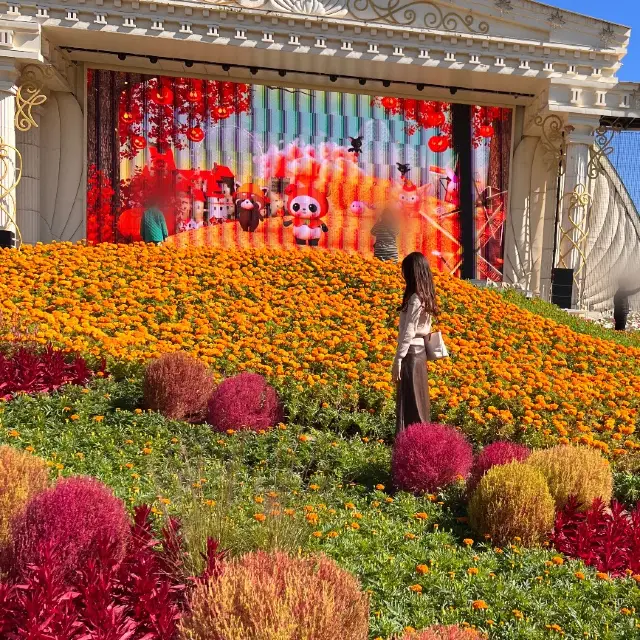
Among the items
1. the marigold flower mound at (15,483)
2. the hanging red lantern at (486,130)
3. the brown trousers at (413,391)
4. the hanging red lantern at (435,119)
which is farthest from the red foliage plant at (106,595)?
the hanging red lantern at (486,130)

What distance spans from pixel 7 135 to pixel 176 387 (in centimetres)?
976

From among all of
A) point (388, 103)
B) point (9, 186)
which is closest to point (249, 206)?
point (388, 103)

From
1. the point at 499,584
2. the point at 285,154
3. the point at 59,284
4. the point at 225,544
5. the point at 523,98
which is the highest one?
the point at 523,98

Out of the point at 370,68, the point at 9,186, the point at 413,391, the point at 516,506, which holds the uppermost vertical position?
the point at 370,68

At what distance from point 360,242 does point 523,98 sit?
17.7ft

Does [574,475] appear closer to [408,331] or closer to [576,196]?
[408,331]

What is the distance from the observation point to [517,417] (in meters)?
7.82

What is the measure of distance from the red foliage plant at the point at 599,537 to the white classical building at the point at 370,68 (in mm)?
12734

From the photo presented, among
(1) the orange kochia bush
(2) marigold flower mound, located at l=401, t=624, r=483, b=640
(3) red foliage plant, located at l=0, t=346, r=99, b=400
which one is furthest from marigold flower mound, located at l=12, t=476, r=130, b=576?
(1) the orange kochia bush

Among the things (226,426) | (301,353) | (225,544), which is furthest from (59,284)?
(225,544)

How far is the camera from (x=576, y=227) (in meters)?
17.1

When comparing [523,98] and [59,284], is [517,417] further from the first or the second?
[523,98]

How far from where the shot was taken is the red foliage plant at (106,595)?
294 centimetres

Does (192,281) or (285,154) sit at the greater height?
(285,154)
